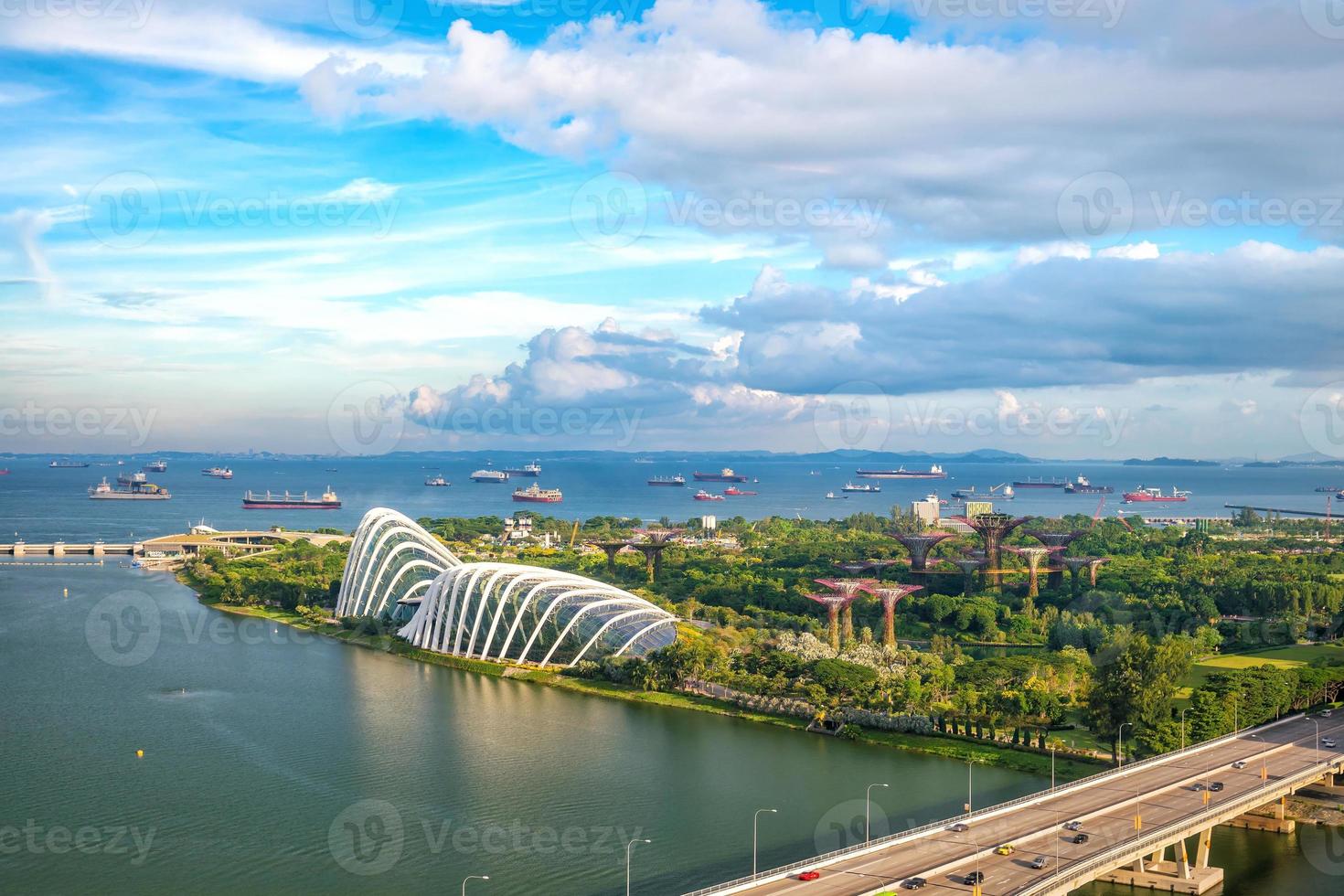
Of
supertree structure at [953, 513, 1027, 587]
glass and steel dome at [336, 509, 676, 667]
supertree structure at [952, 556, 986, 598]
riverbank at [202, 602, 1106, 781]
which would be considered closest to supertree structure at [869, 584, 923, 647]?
supertree structure at [952, 556, 986, 598]

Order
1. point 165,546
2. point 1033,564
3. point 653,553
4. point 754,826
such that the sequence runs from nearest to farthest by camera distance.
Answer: point 754,826 → point 1033,564 → point 653,553 → point 165,546

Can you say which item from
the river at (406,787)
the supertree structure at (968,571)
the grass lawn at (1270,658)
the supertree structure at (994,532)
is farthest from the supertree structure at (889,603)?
the supertree structure at (994,532)

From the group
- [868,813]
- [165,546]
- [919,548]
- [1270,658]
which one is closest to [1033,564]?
[919,548]

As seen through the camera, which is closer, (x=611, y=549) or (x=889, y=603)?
(x=889, y=603)

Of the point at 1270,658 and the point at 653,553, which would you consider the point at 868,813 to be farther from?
the point at 653,553

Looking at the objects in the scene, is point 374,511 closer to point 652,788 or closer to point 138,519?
point 652,788

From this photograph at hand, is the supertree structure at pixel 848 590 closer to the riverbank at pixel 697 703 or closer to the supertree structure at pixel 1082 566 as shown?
the riverbank at pixel 697 703

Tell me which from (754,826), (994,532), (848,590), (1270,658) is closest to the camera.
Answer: (754,826)
